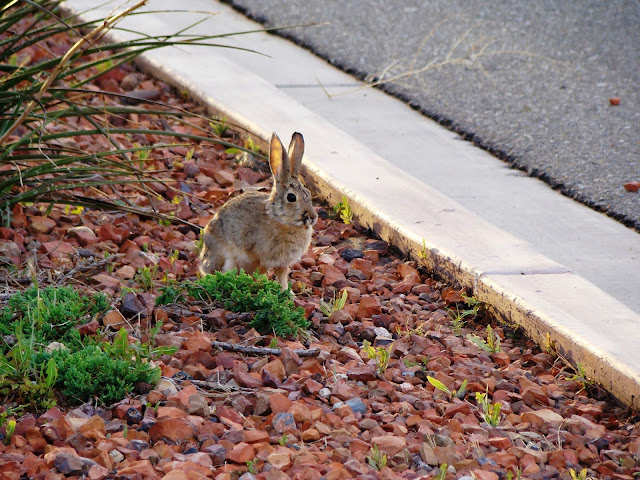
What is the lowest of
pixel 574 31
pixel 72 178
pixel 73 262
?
pixel 73 262

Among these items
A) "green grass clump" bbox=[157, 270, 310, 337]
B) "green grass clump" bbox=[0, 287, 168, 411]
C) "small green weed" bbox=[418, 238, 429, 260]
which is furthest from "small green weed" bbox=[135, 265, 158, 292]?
"small green weed" bbox=[418, 238, 429, 260]

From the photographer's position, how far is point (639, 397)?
3.37 meters

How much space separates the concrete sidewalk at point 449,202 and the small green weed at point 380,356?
0.67 meters

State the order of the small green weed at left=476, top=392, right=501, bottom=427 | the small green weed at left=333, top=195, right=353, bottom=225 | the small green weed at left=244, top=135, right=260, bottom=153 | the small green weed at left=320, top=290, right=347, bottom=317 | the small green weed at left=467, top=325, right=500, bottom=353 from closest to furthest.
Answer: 1. the small green weed at left=476, top=392, right=501, bottom=427
2. the small green weed at left=467, top=325, right=500, bottom=353
3. the small green weed at left=320, top=290, right=347, bottom=317
4. the small green weed at left=333, top=195, right=353, bottom=225
5. the small green weed at left=244, top=135, right=260, bottom=153

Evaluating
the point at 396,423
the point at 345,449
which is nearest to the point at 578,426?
the point at 396,423

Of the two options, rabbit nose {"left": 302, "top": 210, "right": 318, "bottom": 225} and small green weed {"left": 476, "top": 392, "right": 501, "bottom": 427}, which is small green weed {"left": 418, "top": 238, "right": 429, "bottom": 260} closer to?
rabbit nose {"left": 302, "top": 210, "right": 318, "bottom": 225}

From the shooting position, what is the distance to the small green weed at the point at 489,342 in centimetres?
386

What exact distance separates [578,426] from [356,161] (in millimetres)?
2338

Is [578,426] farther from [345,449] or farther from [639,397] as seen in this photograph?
[345,449]

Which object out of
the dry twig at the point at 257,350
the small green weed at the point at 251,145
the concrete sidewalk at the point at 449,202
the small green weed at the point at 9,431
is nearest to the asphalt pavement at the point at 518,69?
the concrete sidewalk at the point at 449,202

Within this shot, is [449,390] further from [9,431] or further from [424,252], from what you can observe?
[9,431]

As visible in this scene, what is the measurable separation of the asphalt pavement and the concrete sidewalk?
0.19 metres

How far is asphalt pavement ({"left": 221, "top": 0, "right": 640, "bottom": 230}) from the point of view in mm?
5668

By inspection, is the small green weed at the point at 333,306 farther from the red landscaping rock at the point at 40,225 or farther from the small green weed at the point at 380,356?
the red landscaping rock at the point at 40,225
